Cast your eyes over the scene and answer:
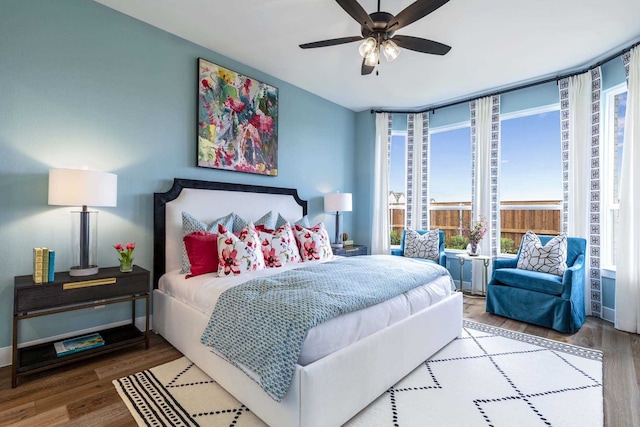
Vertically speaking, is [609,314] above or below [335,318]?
below

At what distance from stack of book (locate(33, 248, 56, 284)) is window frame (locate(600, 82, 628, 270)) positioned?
5344 mm

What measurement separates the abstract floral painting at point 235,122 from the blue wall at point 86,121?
0.11m

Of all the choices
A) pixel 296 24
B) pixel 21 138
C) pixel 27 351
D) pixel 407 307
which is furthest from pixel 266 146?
pixel 27 351

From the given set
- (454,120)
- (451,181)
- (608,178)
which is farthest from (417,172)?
(608,178)

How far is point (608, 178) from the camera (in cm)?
362

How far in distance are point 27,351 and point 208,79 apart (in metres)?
2.85

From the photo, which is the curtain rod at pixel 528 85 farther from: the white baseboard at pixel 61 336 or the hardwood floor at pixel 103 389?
the white baseboard at pixel 61 336

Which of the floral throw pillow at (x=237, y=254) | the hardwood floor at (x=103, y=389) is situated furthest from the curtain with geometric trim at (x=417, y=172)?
the floral throw pillow at (x=237, y=254)

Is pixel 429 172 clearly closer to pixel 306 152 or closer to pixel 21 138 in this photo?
pixel 306 152

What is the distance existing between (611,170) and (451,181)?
1.93m

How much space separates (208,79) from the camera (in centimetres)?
338

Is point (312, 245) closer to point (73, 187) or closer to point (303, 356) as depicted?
point (303, 356)

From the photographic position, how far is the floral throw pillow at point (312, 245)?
3.45 m

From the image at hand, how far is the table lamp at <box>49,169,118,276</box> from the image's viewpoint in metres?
2.21
